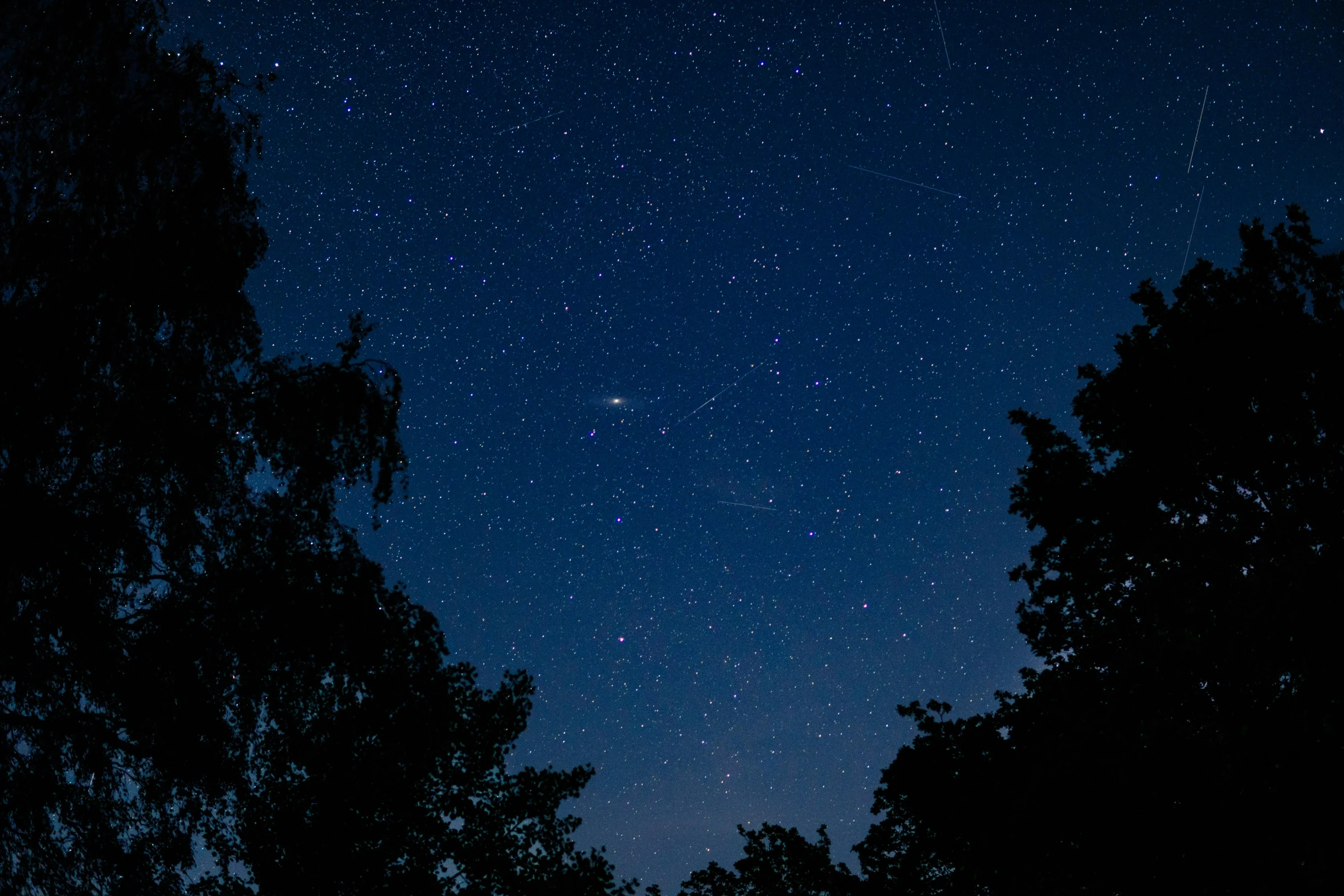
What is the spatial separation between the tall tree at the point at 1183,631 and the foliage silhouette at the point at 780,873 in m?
3.63

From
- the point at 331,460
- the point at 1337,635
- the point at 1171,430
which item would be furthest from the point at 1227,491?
the point at 331,460

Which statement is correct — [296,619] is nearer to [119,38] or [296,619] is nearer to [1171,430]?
[119,38]

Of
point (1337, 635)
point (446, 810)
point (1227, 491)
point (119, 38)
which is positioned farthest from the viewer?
point (446, 810)

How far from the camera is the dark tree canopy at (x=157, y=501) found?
920 cm

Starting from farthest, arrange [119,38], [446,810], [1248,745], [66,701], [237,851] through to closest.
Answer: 1. [446,810]
2. [1248,745]
3. [237,851]
4. [119,38]
5. [66,701]

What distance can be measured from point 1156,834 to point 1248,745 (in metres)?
2.18

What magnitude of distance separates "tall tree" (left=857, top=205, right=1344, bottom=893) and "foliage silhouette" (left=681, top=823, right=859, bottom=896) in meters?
3.63

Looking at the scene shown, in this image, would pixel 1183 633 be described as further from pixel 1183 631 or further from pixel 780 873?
pixel 780 873

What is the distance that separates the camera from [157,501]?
10.2 metres

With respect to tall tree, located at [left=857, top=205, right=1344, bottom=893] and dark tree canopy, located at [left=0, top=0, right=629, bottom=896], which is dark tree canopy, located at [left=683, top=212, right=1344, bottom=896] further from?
dark tree canopy, located at [left=0, top=0, right=629, bottom=896]

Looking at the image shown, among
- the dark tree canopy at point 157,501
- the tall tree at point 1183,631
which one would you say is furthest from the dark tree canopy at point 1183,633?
the dark tree canopy at point 157,501

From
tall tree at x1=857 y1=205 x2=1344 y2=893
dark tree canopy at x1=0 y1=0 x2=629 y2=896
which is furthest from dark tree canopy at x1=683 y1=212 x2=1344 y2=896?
dark tree canopy at x1=0 y1=0 x2=629 y2=896

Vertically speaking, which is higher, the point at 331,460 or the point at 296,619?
the point at 331,460

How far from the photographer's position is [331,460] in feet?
37.2
